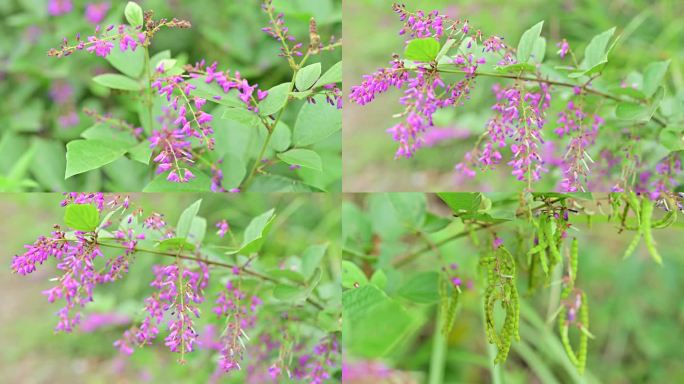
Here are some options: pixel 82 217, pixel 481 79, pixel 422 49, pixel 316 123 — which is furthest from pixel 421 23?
pixel 481 79

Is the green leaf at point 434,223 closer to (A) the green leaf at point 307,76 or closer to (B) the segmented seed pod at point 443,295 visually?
(B) the segmented seed pod at point 443,295

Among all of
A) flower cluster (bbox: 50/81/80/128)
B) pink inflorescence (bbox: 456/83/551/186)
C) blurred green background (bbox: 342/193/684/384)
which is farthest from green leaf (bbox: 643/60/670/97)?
flower cluster (bbox: 50/81/80/128)

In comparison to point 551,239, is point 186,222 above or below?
below

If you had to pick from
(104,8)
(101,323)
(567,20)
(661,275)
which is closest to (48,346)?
(101,323)

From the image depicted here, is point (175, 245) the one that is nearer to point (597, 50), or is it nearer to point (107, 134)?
point (107, 134)

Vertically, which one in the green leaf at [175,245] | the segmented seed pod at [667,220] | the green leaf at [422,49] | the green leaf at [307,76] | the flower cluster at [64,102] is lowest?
the flower cluster at [64,102]

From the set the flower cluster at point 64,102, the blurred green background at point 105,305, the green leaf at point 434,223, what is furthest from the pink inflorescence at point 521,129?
the flower cluster at point 64,102
